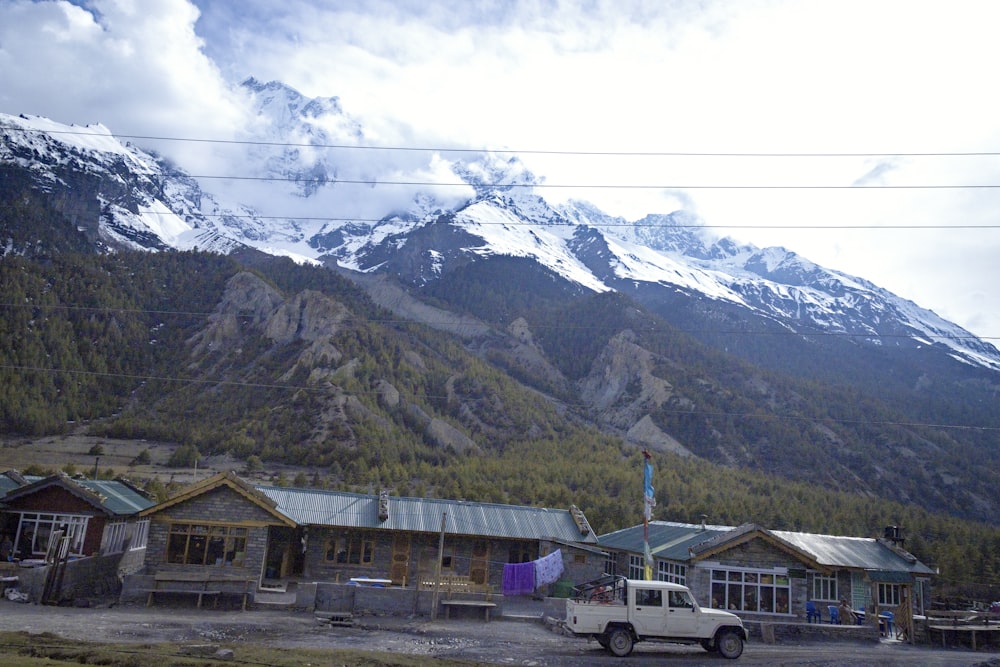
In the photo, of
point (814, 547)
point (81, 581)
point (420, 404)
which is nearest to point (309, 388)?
point (420, 404)

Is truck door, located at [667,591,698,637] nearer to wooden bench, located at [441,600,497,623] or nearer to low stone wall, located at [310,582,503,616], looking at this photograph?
wooden bench, located at [441,600,497,623]

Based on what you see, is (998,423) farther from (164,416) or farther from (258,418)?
(164,416)

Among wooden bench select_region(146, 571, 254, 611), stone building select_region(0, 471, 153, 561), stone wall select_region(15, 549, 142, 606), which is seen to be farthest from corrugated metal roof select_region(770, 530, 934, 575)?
stone building select_region(0, 471, 153, 561)

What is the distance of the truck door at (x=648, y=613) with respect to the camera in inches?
861

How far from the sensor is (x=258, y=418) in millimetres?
97938

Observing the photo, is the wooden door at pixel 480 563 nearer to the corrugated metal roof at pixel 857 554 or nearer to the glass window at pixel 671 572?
the glass window at pixel 671 572

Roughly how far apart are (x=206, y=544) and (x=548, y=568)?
51.4ft

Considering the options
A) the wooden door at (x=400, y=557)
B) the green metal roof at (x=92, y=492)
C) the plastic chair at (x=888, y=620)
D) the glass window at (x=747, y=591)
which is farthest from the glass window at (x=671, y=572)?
the green metal roof at (x=92, y=492)

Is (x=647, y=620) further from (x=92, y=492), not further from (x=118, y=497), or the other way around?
(x=118, y=497)

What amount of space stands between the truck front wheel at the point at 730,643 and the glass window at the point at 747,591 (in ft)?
28.0

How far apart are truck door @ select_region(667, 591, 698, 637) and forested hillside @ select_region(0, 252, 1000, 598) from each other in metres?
34.3

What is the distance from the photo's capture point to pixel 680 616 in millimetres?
22125

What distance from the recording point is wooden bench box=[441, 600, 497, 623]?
2830 cm

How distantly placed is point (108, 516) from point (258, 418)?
218 feet
